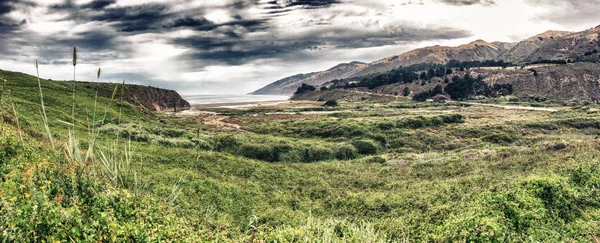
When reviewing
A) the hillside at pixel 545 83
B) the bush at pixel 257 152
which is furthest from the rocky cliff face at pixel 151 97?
the hillside at pixel 545 83

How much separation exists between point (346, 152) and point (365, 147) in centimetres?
350

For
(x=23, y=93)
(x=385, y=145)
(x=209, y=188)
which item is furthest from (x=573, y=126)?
(x=23, y=93)

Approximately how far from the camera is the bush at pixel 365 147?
119ft

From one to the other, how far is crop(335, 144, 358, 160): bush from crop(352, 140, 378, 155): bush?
109cm

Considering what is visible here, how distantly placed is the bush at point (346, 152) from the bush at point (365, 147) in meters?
1.09

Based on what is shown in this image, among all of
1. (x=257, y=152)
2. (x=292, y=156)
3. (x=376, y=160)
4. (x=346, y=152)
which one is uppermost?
(x=257, y=152)

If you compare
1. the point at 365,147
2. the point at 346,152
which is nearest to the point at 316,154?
the point at 346,152

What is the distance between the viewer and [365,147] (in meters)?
36.9

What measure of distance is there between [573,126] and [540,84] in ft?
314

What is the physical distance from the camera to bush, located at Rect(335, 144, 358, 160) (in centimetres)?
3391

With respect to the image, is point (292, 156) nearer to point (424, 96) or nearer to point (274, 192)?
point (274, 192)

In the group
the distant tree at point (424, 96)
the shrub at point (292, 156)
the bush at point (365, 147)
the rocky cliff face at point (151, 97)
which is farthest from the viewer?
the distant tree at point (424, 96)

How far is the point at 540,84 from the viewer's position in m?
124

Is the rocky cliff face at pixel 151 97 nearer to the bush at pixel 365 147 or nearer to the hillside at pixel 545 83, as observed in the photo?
the bush at pixel 365 147
